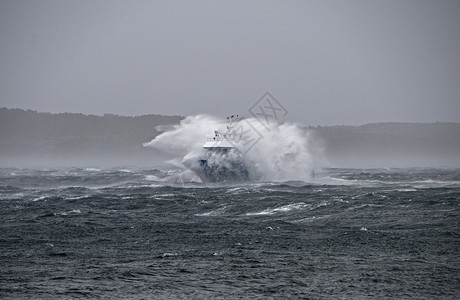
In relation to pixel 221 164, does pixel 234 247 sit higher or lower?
lower

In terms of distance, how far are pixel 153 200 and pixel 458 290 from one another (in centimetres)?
2399

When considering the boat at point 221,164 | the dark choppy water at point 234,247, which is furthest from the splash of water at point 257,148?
the dark choppy water at point 234,247

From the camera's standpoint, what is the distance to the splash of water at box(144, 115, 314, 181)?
54.2 meters

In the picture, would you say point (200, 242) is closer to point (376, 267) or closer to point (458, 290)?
point (376, 267)

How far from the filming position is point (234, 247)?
20953 mm

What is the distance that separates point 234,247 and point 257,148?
116 feet

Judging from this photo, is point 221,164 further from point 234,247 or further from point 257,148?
point 234,247

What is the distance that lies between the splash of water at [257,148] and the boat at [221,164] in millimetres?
109

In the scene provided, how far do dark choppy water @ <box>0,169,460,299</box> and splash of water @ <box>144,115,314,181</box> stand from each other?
56.1 ft

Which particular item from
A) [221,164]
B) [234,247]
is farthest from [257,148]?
[234,247]

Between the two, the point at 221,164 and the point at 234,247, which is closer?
the point at 234,247

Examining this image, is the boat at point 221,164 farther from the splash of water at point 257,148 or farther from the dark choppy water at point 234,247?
the dark choppy water at point 234,247

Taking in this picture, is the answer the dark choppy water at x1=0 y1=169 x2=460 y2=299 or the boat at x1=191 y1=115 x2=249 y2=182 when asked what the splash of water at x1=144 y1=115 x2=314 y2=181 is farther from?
the dark choppy water at x1=0 y1=169 x2=460 y2=299

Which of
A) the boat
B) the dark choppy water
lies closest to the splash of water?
the boat
